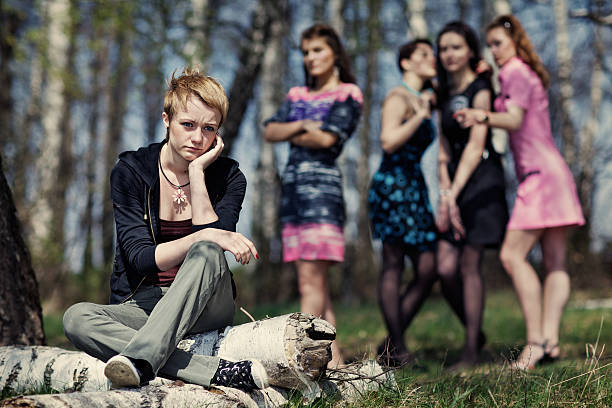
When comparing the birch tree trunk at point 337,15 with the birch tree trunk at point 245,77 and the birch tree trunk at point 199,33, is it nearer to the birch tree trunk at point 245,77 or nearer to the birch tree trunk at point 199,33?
the birch tree trunk at point 199,33

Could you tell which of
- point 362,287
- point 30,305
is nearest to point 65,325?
point 30,305

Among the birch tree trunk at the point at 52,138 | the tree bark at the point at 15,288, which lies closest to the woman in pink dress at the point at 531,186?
the tree bark at the point at 15,288

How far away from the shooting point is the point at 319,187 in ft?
14.1

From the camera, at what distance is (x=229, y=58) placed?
60.7 feet

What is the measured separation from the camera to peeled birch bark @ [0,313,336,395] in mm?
2697

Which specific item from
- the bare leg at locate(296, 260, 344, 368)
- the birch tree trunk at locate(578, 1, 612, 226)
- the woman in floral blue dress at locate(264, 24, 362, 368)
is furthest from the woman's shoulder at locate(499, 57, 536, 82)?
the birch tree trunk at locate(578, 1, 612, 226)

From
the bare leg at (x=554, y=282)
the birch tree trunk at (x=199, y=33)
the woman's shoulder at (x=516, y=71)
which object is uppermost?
the birch tree trunk at (x=199, y=33)

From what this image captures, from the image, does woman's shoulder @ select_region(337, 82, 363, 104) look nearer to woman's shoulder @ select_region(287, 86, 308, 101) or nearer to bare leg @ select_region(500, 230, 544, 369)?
woman's shoulder @ select_region(287, 86, 308, 101)

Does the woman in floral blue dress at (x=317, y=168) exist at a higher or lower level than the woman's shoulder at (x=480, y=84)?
lower

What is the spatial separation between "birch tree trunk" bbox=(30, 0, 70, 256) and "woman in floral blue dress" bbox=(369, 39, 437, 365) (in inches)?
212

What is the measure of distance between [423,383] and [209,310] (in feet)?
3.51

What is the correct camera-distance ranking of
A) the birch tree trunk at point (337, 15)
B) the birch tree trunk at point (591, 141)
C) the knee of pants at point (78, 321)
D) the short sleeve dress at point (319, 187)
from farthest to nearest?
the birch tree trunk at point (591, 141) → the birch tree trunk at point (337, 15) → the short sleeve dress at point (319, 187) → the knee of pants at point (78, 321)

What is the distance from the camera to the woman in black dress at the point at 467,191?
4578 mm

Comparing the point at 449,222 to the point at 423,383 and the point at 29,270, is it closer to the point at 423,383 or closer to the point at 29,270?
the point at 423,383
